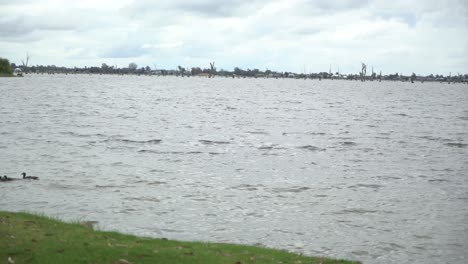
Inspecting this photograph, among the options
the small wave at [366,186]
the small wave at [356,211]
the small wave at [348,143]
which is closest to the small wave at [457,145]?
the small wave at [348,143]

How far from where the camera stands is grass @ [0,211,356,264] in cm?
1237

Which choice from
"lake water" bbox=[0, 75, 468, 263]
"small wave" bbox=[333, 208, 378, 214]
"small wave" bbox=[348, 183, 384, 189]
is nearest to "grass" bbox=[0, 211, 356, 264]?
A: "lake water" bbox=[0, 75, 468, 263]

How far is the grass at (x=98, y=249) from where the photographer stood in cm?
1237

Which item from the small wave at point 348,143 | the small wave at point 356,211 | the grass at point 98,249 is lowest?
the small wave at point 356,211

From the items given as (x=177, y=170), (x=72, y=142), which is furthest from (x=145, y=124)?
(x=177, y=170)

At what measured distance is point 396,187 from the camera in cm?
2828

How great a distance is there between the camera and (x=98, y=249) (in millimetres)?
13016

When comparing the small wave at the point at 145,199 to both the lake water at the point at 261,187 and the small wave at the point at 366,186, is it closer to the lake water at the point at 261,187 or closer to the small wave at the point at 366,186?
the lake water at the point at 261,187

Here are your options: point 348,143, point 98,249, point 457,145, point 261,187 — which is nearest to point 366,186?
point 261,187

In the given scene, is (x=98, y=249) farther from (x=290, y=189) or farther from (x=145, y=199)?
(x=290, y=189)

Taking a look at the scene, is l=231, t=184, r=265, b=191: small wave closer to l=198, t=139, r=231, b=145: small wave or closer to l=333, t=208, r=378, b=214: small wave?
l=333, t=208, r=378, b=214: small wave

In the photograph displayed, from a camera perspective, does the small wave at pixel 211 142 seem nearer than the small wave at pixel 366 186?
No

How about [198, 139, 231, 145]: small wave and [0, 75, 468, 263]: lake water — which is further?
[198, 139, 231, 145]: small wave

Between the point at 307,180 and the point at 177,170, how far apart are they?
8432 millimetres
